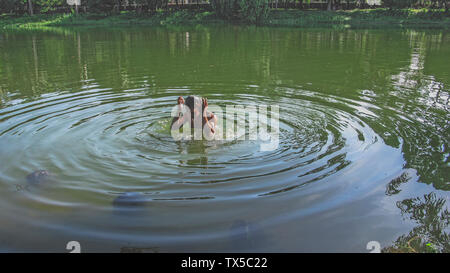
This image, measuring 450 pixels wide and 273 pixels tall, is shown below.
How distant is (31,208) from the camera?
19.5ft

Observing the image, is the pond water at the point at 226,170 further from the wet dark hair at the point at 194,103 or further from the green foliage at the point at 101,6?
the green foliage at the point at 101,6

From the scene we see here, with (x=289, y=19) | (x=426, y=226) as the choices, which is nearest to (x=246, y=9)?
(x=289, y=19)

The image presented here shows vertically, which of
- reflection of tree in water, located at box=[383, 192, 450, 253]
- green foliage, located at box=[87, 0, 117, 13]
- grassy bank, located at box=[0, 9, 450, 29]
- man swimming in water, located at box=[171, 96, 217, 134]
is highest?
green foliage, located at box=[87, 0, 117, 13]

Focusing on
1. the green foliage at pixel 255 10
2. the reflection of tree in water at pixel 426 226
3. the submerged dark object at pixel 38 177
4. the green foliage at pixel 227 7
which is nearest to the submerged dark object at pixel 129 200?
the submerged dark object at pixel 38 177

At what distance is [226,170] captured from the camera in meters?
7.23

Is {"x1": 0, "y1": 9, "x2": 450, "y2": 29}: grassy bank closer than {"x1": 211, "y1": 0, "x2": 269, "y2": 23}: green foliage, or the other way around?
{"x1": 0, "y1": 9, "x2": 450, "y2": 29}: grassy bank

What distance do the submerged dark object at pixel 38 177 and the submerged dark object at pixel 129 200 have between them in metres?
1.68

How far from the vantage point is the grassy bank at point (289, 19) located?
167 ft

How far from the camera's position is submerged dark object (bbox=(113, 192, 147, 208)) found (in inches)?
237

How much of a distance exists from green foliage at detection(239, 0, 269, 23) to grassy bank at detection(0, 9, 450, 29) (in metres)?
1.04
